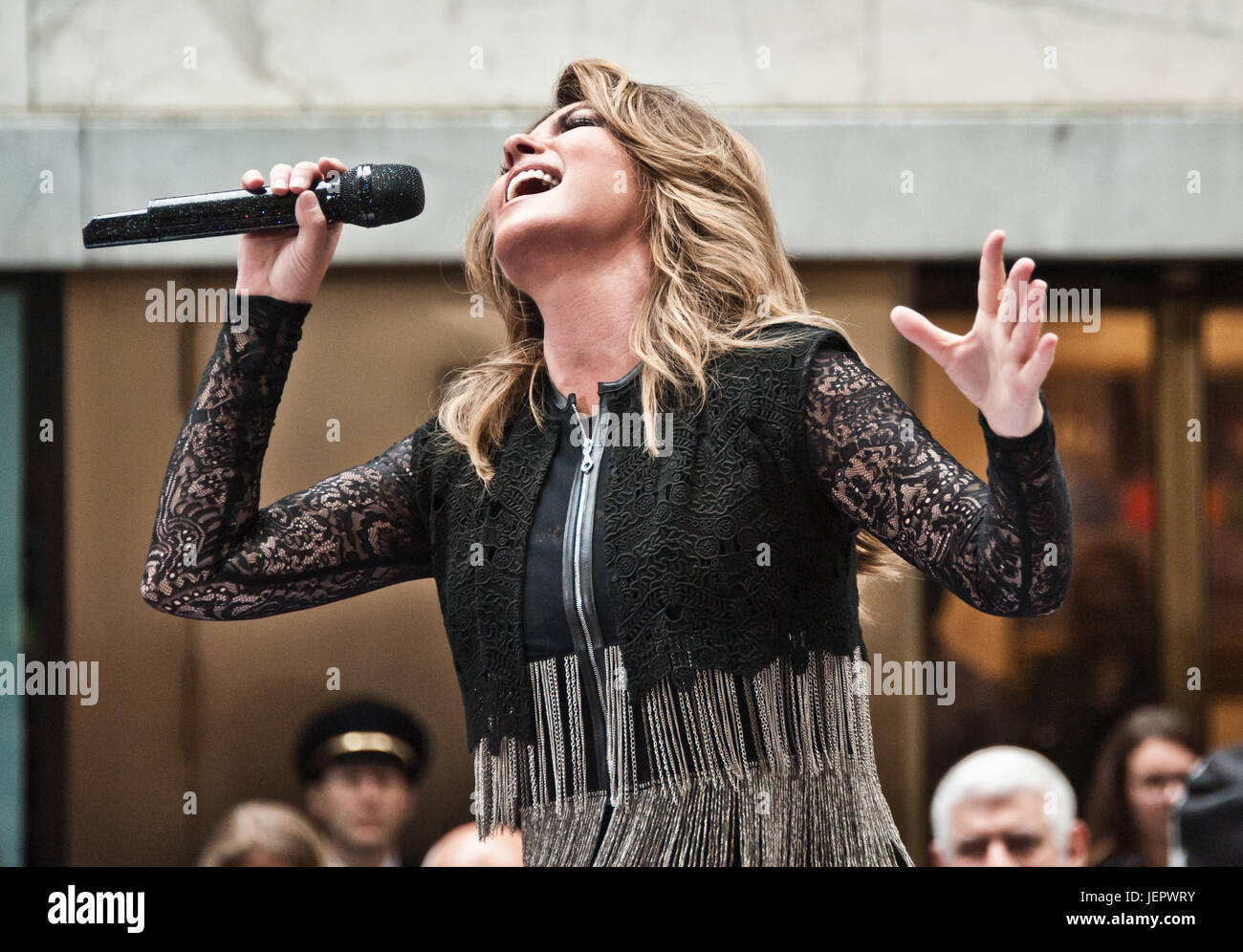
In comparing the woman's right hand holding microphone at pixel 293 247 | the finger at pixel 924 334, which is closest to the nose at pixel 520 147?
the woman's right hand holding microphone at pixel 293 247

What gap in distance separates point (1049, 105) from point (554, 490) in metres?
4.12

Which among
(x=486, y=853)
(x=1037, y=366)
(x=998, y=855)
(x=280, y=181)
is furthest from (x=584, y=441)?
(x=998, y=855)

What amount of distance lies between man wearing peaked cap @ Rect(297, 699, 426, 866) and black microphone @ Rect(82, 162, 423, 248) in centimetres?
290

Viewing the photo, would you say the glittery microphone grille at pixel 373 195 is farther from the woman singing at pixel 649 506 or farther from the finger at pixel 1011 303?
the finger at pixel 1011 303

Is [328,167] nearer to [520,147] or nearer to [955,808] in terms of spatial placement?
[520,147]

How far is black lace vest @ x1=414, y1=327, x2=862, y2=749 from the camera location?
6.73 ft

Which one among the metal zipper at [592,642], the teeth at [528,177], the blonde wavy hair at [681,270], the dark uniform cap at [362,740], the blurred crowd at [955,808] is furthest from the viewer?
the dark uniform cap at [362,740]

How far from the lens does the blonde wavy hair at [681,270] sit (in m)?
2.22

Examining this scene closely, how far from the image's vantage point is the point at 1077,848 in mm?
3889

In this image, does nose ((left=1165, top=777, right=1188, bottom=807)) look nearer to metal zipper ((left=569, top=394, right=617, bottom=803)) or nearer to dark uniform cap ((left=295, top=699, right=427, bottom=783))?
dark uniform cap ((left=295, top=699, right=427, bottom=783))

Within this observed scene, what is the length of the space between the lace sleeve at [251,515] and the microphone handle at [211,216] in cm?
13

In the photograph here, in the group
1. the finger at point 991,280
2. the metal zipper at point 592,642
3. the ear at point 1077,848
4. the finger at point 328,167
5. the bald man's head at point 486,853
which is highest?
the finger at point 328,167

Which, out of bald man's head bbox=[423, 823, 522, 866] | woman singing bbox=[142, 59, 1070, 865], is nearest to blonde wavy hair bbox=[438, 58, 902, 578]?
woman singing bbox=[142, 59, 1070, 865]

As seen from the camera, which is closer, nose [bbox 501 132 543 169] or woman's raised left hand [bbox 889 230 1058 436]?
woman's raised left hand [bbox 889 230 1058 436]
